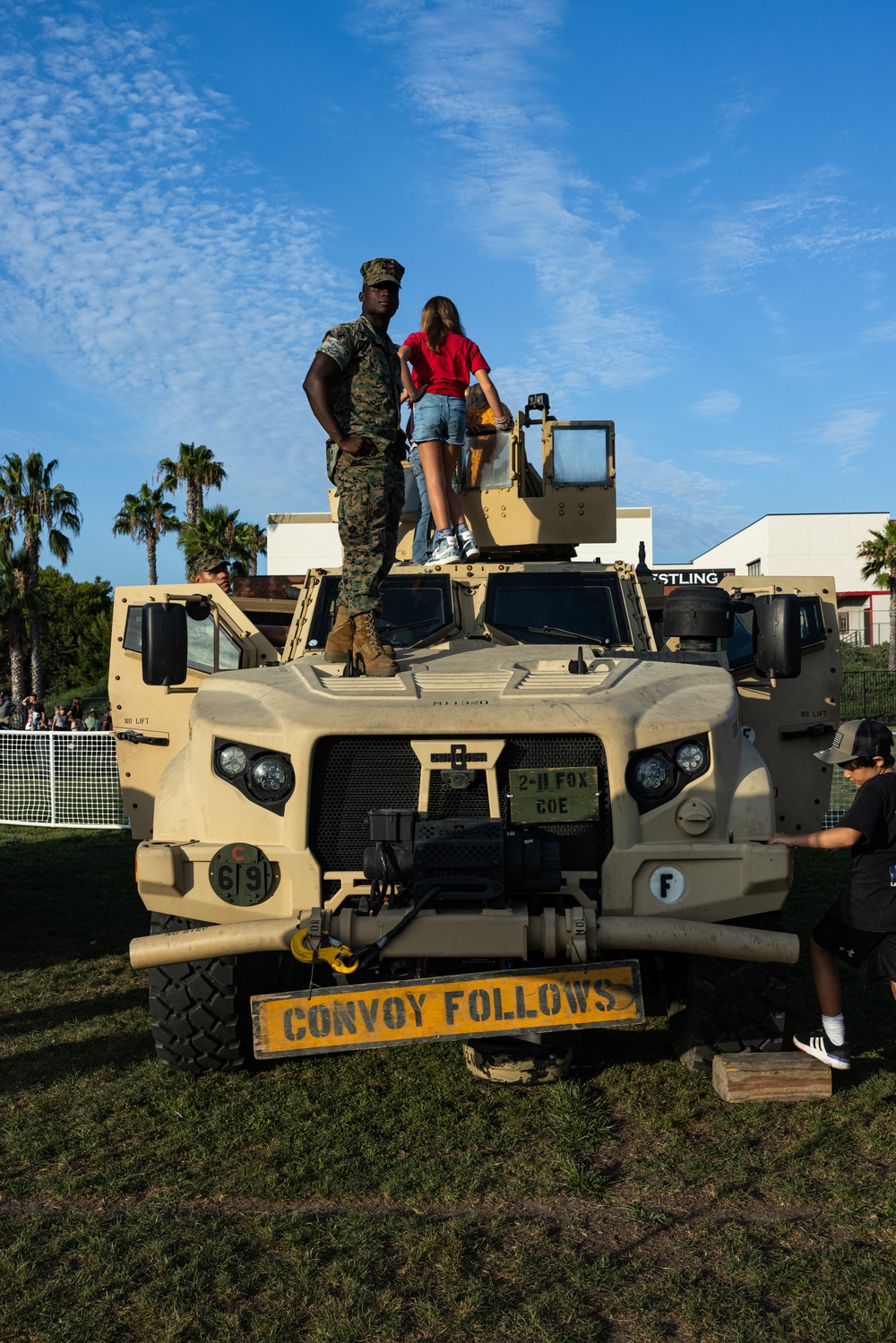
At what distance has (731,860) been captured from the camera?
4.16 m

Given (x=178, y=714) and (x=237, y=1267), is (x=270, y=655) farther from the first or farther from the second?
(x=237, y=1267)

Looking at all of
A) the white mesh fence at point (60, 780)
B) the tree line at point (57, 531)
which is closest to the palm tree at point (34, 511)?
the tree line at point (57, 531)

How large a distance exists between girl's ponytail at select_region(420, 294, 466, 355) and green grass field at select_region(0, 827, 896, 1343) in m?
4.44

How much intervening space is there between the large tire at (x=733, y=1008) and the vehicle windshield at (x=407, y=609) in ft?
7.40

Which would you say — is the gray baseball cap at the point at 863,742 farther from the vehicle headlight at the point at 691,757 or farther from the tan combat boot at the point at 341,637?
the tan combat boot at the point at 341,637

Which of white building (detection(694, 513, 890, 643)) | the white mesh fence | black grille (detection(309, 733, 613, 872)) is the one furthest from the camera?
white building (detection(694, 513, 890, 643))

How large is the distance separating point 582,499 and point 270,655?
2633 millimetres

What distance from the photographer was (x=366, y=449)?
17.3 feet

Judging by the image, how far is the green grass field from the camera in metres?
2.92

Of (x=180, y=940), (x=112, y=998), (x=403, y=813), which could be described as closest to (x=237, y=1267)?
→ (x=180, y=940)

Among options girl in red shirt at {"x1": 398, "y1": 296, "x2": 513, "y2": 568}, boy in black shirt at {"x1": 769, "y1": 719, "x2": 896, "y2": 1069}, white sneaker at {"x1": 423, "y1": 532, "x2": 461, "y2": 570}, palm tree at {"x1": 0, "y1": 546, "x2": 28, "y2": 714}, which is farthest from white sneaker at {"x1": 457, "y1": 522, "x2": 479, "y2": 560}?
palm tree at {"x1": 0, "y1": 546, "x2": 28, "y2": 714}

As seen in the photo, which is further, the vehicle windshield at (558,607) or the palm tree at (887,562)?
the palm tree at (887,562)

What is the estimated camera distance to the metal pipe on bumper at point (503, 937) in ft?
12.6

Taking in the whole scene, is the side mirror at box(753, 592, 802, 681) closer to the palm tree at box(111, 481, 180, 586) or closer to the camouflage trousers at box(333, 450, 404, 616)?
the camouflage trousers at box(333, 450, 404, 616)
